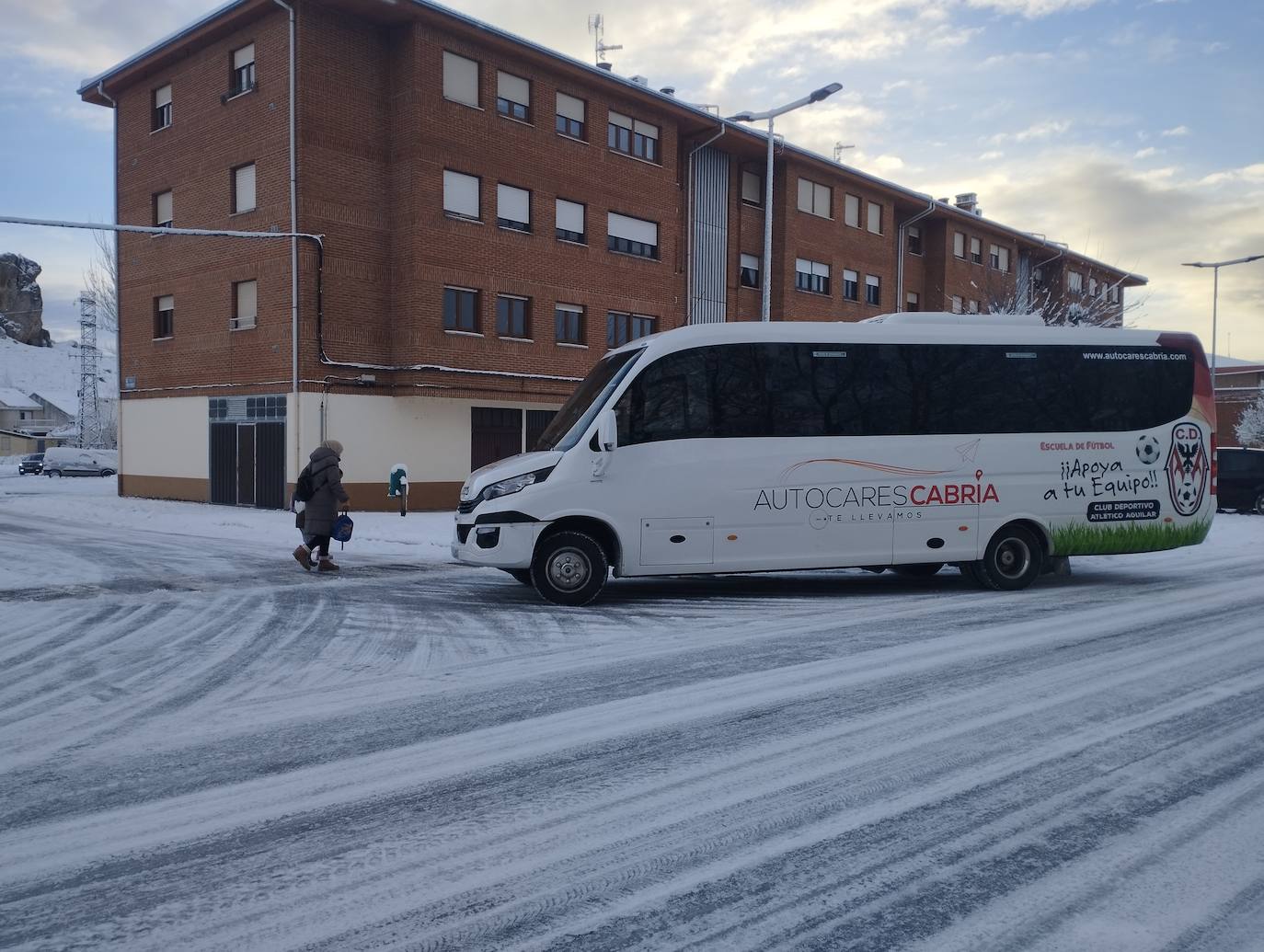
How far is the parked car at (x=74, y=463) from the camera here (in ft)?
156

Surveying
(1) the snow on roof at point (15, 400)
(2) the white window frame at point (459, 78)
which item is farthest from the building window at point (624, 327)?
(1) the snow on roof at point (15, 400)

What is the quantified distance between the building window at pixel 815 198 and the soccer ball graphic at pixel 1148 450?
22607 mm

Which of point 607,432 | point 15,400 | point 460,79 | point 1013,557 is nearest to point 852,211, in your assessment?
point 460,79

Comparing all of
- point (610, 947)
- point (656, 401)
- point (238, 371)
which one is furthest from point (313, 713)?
point (238, 371)

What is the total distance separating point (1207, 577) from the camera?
39.5ft

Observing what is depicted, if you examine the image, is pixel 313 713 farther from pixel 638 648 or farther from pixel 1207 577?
pixel 1207 577

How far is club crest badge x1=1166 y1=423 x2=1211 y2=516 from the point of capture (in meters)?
11.4

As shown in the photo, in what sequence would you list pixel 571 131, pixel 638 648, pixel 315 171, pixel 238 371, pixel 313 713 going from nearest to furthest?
pixel 313 713 → pixel 638 648 → pixel 315 171 → pixel 238 371 → pixel 571 131

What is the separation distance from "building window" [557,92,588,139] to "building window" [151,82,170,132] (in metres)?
10.0

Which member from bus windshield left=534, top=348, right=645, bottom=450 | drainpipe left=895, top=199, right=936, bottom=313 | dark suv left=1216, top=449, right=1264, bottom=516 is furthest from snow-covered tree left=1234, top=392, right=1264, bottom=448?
bus windshield left=534, top=348, right=645, bottom=450

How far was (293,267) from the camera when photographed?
69.2ft

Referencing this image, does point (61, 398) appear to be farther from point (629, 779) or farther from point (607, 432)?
point (629, 779)

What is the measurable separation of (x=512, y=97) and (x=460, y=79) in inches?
61.6

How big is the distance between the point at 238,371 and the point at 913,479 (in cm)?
1762
